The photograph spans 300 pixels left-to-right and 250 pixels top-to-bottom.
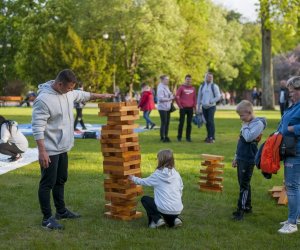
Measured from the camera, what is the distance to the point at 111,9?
164 feet

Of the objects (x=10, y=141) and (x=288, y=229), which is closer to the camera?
(x=288, y=229)

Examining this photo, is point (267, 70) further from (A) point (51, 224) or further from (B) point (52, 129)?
(A) point (51, 224)

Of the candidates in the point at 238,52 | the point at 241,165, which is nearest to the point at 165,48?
the point at 238,52

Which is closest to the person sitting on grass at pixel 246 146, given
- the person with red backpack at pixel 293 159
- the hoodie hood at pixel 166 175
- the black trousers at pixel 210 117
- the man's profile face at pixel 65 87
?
the person with red backpack at pixel 293 159

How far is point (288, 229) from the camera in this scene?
6207 mm

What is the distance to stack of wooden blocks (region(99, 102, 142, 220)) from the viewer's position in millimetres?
6711

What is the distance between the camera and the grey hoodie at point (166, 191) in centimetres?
628

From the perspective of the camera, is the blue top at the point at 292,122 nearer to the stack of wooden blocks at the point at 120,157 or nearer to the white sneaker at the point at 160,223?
the white sneaker at the point at 160,223

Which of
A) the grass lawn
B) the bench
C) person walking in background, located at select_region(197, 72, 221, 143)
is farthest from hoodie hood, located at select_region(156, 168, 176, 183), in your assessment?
the bench

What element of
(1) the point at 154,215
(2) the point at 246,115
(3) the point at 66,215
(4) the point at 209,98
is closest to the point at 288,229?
(2) the point at 246,115

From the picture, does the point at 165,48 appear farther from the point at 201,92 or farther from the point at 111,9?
the point at 201,92

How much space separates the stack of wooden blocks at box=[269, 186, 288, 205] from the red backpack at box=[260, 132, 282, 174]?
183 centimetres

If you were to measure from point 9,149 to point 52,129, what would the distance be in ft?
17.5

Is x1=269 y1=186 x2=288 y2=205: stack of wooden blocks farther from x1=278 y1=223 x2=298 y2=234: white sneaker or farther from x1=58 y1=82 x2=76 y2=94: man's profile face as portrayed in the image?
x1=58 y1=82 x2=76 y2=94: man's profile face
